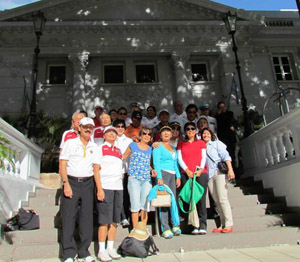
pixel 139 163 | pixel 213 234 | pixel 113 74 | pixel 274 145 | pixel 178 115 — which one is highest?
pixel 113 74

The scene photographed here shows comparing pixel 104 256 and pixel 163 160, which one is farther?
pixel 163 160

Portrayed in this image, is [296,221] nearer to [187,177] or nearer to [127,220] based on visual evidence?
[187,177]

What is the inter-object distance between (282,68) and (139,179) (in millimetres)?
13953

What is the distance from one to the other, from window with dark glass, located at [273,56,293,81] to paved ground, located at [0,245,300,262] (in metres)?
13.0

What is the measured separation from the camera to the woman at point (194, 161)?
17.2 ft

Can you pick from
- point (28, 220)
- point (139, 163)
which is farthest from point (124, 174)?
point (28, 220)

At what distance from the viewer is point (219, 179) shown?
5465 millimetres

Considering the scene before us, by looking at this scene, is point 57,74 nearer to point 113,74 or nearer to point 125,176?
point 113,74

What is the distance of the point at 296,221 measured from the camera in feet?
19.2

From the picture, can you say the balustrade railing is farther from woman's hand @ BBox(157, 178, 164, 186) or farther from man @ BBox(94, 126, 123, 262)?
man @ BBox(94, 126, 123, 262)

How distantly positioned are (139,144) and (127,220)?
56.0 inches

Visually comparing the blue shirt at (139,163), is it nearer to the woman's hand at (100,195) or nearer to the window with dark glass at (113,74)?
the woman's hand at (100,195)

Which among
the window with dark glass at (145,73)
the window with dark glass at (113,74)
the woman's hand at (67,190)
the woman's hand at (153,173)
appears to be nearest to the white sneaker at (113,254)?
the woman's hand at (67,190)

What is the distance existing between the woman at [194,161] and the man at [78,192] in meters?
1.86
